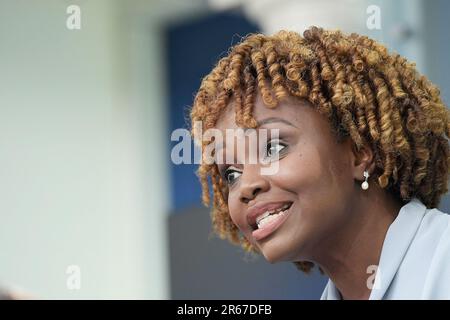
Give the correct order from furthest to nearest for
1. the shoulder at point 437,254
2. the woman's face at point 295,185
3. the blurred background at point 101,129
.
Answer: the blurred background at point 101,129 < the woman's face at point 295,185 < the shoulder at point 437,254

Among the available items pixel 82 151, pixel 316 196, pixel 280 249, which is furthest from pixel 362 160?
pixel 82 151

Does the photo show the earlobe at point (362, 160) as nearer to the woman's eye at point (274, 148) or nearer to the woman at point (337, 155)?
the woman at point (337, 155)

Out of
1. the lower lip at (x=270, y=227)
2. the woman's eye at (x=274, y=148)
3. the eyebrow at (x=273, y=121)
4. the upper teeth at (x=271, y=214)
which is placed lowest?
the lower lip at (x=270, y=227)

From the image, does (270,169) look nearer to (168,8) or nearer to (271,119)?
(271,119)

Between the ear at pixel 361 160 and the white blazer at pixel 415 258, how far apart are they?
0.36 ft

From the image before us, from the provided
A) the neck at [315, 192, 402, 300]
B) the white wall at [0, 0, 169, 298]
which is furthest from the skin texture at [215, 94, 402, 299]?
the white wall at [0, 0, 169, 298]

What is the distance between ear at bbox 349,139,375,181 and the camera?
1754mm

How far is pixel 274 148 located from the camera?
1.70 metres

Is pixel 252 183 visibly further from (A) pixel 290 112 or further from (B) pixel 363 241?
(B) pixel 363 241

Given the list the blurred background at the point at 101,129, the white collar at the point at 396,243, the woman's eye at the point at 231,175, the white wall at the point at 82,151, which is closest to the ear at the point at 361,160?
the white collar at the point at 396,243

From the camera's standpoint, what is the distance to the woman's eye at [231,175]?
175 centimetres

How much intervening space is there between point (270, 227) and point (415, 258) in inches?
11.1

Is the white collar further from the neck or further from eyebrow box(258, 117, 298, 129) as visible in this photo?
eyebrow box(258, 117, 298, 129)

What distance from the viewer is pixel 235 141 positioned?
173 cm
